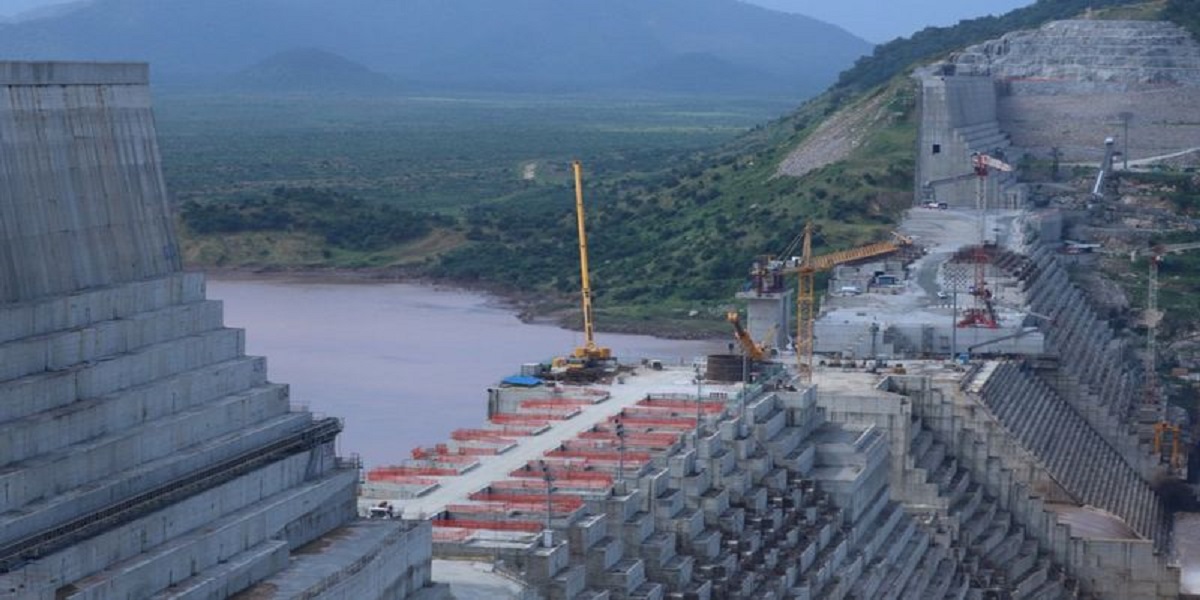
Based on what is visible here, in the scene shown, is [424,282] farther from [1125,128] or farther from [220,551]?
[220,551]

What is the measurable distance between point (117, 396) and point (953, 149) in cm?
8552

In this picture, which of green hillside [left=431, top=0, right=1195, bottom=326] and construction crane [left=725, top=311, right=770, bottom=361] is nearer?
construction crane [left=725, top=311, right=770, bottom=361]

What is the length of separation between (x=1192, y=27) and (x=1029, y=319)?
59.6 metres

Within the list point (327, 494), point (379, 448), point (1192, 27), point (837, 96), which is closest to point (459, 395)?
point (379, 448)

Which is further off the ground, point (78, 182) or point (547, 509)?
point (78, 182)

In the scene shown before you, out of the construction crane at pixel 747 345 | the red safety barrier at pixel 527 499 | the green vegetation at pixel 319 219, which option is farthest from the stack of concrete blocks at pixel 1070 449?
the green vegetation at pixel 319 219

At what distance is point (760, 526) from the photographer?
56.7 metres

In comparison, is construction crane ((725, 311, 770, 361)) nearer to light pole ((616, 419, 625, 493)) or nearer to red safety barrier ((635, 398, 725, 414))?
red safety barrier ((635, 398, 725, 414))

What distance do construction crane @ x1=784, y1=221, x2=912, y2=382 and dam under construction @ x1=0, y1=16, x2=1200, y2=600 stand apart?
61cm

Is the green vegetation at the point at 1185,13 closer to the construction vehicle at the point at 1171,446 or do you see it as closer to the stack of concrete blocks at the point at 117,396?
the construction vehicle at the point at 1171,446

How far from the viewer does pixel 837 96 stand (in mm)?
195750

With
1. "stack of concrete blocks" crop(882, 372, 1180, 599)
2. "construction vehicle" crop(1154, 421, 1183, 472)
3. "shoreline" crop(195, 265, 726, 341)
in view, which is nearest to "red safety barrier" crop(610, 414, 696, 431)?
"stack of concrete blocks" crop(882, 372, 1180, 599)

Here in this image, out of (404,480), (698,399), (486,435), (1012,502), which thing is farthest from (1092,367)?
(404,480)

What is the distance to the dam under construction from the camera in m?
39.4
